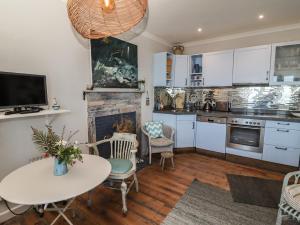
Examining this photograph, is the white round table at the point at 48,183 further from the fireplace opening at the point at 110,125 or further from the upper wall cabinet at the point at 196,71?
the upper wall cabinet at the point at 196,71

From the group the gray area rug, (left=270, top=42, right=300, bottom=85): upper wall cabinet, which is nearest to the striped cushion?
the gray area rug

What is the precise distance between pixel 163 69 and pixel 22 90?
2714 mm

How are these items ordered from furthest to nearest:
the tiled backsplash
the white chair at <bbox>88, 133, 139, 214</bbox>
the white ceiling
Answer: the tiled backsplash → the white ceiling → the white chair at <bbox>88, 133, 139, 214</bbox>

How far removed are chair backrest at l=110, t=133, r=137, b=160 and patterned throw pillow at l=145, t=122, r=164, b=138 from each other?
0.93 m

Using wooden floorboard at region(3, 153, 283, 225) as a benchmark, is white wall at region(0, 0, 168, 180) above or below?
above

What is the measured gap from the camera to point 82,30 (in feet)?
4.67

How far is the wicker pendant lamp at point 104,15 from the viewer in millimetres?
1158

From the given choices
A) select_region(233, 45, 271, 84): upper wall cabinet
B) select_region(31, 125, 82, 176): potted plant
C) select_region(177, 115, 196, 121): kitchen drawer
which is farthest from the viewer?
select_region(177, 115, 196, 121): kitchen drawer

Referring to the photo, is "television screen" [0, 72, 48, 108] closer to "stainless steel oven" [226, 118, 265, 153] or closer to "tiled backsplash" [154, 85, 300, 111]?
"tiled backsplash" [154, 85, 300, 111]

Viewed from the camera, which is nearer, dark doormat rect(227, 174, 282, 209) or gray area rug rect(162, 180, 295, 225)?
gray area rug rect(162, 180, 295, 225)

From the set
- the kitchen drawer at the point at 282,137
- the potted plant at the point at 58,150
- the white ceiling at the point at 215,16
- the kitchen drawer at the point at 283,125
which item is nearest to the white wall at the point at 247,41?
the white ceiling at the point at 215,16

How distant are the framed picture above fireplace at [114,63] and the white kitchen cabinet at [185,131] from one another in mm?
1286

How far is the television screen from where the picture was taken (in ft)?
5.24

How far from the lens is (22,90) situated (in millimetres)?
1718
